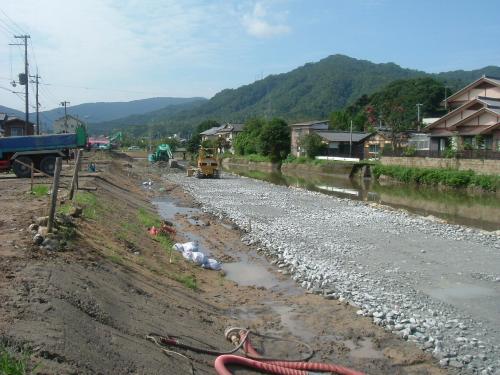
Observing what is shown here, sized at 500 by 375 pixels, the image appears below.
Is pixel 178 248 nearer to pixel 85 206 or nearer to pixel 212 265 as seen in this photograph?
pixel 212 265

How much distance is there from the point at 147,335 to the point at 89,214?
26.5 ft

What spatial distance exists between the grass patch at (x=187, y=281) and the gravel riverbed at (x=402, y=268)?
2.47m

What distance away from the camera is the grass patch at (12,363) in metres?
3.97

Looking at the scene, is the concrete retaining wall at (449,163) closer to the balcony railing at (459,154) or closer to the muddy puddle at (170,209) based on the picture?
the balcony railing at (459,154)

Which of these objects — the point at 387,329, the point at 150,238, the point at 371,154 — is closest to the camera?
the point at 387,329

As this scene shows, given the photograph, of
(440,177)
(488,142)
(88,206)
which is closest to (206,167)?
(440,177)

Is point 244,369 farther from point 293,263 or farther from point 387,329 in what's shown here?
point 293,263

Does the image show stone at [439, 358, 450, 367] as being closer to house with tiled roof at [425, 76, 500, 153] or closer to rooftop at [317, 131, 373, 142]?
house with tiled roof at [425, 76, 500, 153]

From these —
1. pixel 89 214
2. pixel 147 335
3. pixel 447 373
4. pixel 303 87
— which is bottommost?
pixel 447 373

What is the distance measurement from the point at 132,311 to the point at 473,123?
44338 mm

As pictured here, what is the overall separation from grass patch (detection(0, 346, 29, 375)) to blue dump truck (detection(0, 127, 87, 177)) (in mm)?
20622

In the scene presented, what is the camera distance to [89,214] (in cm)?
1362

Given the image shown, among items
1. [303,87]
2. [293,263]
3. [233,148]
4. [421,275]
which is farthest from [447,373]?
[303,87]

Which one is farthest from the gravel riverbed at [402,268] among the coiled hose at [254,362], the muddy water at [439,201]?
the muddy water at [439,201]
